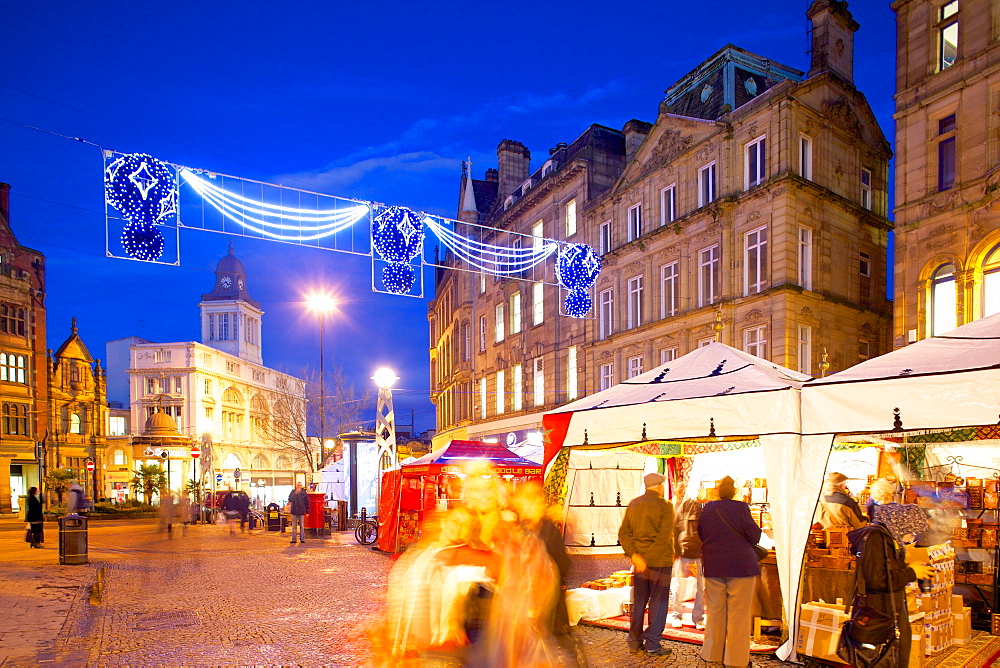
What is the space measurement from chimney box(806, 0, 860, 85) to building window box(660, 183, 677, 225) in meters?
5.58

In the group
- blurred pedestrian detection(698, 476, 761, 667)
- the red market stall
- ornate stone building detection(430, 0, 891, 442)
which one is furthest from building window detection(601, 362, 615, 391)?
blurred pedestrian detection(698, 476, 761, 667)

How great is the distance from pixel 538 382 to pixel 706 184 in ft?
40.9

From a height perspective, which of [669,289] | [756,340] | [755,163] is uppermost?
[755,163]

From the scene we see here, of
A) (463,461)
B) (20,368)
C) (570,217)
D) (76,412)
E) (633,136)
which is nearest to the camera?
(463,461)

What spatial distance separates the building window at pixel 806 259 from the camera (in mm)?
22016

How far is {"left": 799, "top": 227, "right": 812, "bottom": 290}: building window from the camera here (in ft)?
72.2

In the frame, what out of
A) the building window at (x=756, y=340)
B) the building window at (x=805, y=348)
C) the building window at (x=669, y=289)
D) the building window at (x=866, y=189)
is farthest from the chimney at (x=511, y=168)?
the building window at (x=805, y=348)

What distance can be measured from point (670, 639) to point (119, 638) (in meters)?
6.80

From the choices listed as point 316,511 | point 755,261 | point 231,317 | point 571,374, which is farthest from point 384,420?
point 231,317

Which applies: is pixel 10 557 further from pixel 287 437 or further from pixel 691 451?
pixel 287 437

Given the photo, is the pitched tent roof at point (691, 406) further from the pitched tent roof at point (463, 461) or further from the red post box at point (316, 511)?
the red post box at point (316, 511)

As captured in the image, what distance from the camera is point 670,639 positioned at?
349 inches

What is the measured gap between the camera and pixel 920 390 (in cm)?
733

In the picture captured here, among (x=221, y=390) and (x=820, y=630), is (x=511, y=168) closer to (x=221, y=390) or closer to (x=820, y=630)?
(x=820, y=630)
